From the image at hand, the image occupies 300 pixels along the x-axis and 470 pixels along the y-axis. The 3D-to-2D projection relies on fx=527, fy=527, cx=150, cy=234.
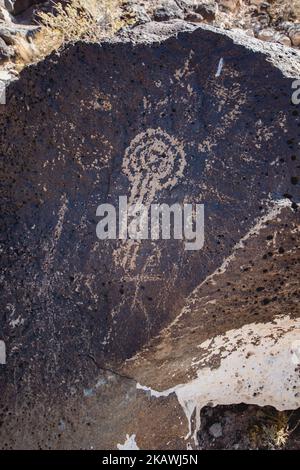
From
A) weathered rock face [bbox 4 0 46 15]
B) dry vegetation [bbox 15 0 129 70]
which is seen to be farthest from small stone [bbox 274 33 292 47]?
weathered rock face [bbox 4 0 46 15]

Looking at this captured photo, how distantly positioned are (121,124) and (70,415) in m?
1.27

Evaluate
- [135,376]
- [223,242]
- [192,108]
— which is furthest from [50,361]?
[192,108]

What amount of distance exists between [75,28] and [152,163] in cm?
82

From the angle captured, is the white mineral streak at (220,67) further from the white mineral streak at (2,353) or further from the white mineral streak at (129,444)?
the white mineral streak at (129,444)

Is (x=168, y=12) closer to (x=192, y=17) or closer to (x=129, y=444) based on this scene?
(x=192, y=17)

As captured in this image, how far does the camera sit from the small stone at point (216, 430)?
2.89 m

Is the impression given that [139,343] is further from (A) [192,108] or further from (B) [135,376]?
(A) [192,108]

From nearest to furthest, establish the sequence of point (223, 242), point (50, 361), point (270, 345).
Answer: point (223, 242), point (50, 361), point (270, 345)

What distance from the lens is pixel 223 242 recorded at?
2088mm

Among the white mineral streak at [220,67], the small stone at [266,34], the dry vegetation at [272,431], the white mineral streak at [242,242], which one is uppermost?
the small stone at [266,34]

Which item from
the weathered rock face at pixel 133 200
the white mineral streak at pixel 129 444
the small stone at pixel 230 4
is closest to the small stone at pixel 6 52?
the weathered rock face at pixel 133 200

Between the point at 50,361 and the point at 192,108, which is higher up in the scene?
the point at 192,108

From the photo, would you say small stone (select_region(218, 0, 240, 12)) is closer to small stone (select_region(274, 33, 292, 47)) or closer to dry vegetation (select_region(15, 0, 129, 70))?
small stone (select_region(274, 33, 292, 47))
